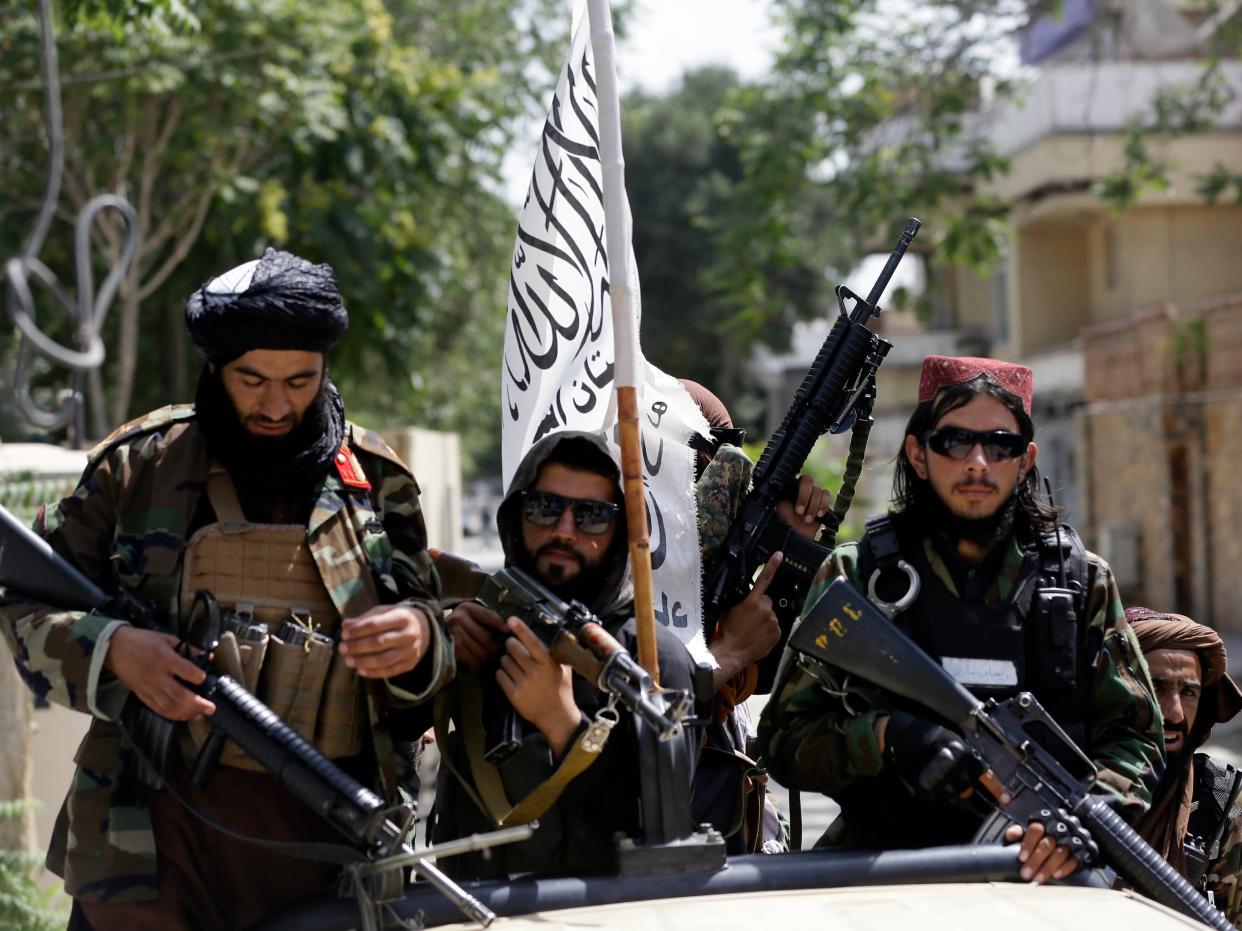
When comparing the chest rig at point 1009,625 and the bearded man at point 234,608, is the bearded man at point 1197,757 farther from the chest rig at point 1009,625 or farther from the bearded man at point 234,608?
the bearded man at point 234,608

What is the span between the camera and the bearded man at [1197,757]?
3.52 metres

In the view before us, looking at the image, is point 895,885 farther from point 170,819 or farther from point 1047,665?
point 170,819

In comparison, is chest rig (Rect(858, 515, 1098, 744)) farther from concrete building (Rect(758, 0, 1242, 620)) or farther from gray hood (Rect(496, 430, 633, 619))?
concrete building (Rect(758, 0, 1242, 620))

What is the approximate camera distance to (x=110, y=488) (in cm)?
281

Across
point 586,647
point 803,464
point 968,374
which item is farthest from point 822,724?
point 803,464

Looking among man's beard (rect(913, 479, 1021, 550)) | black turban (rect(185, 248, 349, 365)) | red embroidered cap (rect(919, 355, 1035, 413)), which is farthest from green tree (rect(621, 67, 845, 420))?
black turban (rect(185, 248, 349, 365))

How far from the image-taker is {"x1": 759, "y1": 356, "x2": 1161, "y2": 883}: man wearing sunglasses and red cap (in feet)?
9.84

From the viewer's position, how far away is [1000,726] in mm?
2768

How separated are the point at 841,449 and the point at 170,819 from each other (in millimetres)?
25856

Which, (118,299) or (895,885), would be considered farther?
(118,299)

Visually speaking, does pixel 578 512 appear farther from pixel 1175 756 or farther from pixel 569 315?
pixel 1175 756

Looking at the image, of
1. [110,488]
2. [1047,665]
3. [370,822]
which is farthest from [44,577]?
[1047,665]

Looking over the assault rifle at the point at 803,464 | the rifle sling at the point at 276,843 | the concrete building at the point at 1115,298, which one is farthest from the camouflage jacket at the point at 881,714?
the concrete building at the point at 1115,298

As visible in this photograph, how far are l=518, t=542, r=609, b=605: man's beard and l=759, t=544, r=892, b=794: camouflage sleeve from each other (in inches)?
15.3
